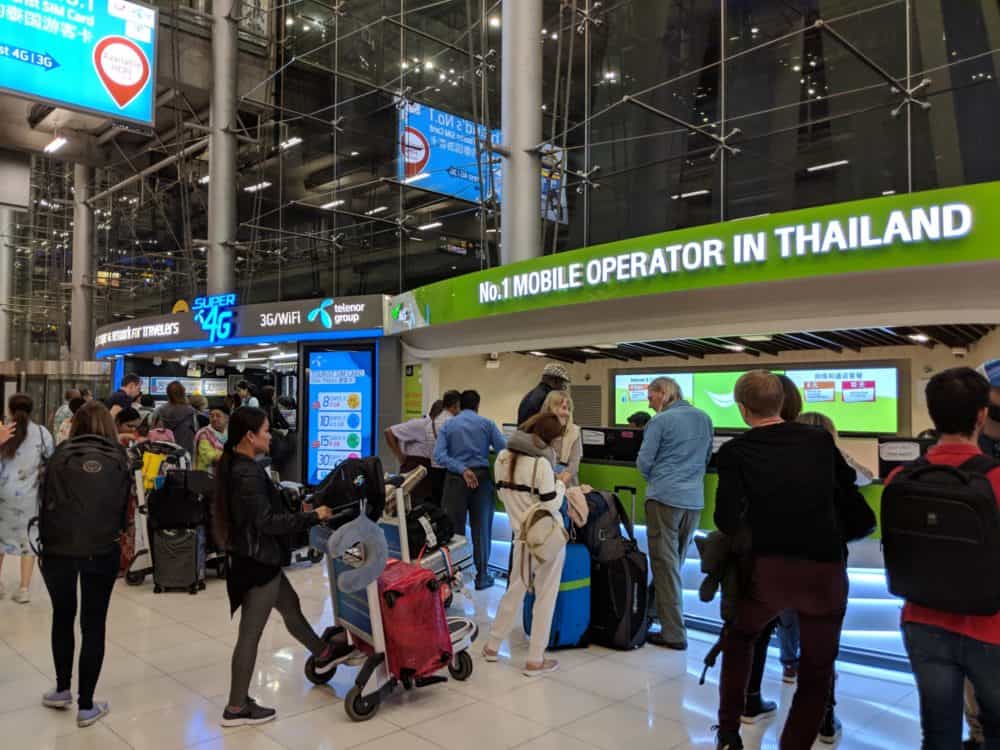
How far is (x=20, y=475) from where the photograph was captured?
4629 mm

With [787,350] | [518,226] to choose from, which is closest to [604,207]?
[518,226]

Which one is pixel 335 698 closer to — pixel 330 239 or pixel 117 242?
pixel 330 239

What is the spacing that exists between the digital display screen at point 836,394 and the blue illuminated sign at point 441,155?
400 cm

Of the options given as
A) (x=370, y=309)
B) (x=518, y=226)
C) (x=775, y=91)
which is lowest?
(x=370, y=309)

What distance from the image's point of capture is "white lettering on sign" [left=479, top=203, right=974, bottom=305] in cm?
415

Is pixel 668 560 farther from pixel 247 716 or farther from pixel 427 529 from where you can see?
pixel 247 716

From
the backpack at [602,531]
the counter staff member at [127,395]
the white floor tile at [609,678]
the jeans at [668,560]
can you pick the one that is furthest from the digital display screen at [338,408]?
the white floor tile at [609,678]

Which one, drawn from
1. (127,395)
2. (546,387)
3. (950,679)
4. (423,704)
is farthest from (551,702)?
(127,395)

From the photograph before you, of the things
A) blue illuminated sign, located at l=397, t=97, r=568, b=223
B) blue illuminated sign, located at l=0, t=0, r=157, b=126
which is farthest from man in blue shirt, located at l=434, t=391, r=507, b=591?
blue illuminated sign, located at l=0, t=0, r=157, b=126

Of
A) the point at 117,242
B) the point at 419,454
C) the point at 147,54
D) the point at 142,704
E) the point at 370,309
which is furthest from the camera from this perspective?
the point at 117,242

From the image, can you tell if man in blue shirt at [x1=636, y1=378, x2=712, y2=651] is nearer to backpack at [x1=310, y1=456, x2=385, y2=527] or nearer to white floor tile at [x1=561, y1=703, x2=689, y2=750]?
white floor tile at [x1=561, y1=703, x2=689, y2=750]

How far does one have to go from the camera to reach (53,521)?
9.71 feet

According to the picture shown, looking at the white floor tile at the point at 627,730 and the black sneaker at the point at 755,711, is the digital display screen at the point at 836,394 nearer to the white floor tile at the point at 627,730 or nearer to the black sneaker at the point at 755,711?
the black sneaker at the point at 755,711

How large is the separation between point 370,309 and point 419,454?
3.13 metres
